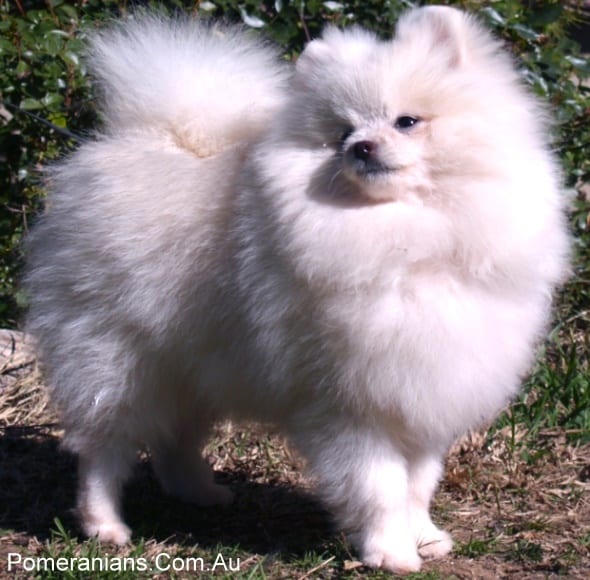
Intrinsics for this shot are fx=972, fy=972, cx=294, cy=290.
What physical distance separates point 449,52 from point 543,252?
77 cm

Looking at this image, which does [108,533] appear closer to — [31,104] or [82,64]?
[31,104]

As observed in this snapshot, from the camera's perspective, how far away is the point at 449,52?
11.1 ft

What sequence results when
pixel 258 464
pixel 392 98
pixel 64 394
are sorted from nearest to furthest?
pixel 392 98 → pixel 64 394 → pixel 258 464

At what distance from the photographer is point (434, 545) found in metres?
3.86

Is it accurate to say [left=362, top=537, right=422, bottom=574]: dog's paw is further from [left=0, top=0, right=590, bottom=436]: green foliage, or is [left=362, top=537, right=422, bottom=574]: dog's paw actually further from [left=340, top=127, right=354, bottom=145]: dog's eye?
[left=0, top=0, right=590, bottom=436]: green foliage

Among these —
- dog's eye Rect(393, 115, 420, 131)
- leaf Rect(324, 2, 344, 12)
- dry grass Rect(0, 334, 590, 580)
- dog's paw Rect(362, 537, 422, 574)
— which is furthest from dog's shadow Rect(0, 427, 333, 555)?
leaf Rect(324, 2, 344, 12)

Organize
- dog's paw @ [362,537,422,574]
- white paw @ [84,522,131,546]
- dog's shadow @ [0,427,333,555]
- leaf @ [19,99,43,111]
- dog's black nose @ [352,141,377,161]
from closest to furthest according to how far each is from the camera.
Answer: dog's black nose @ [352,141,377,161] < dog's paw @ [362,537,422,574] < white paw @ [84,522,131,546] < dog's shadow @ [0,427,333,555] < leaf @ [19,99,43,111]

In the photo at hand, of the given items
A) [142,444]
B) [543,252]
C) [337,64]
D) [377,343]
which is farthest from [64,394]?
[543,252]

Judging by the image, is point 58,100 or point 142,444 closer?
point 142,444

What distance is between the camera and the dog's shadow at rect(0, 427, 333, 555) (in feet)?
13.6

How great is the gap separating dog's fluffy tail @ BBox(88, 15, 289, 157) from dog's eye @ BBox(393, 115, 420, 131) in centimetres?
65

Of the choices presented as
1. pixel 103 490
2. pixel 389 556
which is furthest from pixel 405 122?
pixel 103 490

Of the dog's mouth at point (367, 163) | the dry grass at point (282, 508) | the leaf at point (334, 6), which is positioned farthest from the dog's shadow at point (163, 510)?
the leaf at point (334, 6)

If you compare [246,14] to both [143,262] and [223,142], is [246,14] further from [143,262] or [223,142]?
[143,262]
